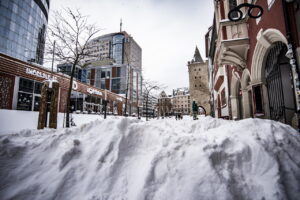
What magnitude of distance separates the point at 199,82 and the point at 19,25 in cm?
4288

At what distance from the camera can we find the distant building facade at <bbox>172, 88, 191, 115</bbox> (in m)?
106

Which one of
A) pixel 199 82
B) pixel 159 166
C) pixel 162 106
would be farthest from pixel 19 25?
pixel 159 166

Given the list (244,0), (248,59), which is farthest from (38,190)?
(244,0)

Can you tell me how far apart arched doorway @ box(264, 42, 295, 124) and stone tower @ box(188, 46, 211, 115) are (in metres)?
29.6

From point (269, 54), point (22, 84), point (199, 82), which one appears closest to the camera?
point (269, 54)

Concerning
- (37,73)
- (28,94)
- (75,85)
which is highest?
(37,73)

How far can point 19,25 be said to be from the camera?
31500 millimetres

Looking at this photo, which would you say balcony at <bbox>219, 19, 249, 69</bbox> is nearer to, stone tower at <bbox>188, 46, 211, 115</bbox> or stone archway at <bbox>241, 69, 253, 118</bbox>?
stone archway at <bbox>241, 69, 253, 118</bbox>

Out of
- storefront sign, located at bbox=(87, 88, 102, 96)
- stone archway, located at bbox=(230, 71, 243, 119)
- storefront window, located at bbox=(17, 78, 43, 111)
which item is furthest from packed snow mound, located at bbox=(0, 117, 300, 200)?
storefront sign, located at bbox=(87, 88, 102, 96)

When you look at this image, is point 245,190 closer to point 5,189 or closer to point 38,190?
point 38,190

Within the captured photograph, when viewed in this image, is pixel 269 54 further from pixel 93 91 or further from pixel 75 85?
pixel 93 91

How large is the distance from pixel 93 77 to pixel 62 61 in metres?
37.9

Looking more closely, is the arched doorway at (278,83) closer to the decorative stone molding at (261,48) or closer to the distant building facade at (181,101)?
the decorative stone molding at (261,48)

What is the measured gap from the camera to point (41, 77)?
15703mm
